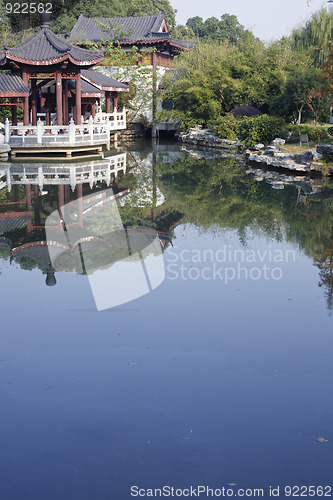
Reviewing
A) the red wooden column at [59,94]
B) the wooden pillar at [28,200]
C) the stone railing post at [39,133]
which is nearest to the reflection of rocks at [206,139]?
the red wooden column at [59,94]

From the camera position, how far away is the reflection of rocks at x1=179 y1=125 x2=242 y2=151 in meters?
21.0

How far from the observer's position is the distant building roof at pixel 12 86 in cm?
1688

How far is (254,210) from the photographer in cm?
962

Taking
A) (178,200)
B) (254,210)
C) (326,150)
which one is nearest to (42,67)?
(326,150)

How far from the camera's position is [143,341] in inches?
178

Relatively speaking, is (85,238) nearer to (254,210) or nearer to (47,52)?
(254,210)

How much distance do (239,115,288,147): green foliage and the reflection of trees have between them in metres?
4.22

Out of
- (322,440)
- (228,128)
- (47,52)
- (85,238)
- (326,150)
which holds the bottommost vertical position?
(322,440)

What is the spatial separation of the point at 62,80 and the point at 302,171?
8.52 meters

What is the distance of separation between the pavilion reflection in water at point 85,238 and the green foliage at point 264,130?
7254 millimetres

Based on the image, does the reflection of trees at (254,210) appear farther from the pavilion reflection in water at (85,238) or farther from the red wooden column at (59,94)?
the red wooden column at (59,94)

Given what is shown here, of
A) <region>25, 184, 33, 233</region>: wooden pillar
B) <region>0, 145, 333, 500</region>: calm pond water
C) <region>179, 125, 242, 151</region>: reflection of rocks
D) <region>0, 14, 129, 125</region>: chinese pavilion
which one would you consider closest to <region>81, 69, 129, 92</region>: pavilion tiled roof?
<region>0, 14, 129, 125</region>: chinese pavilion

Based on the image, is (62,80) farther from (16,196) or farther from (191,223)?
(191,223)

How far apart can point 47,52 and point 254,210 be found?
10090mm
